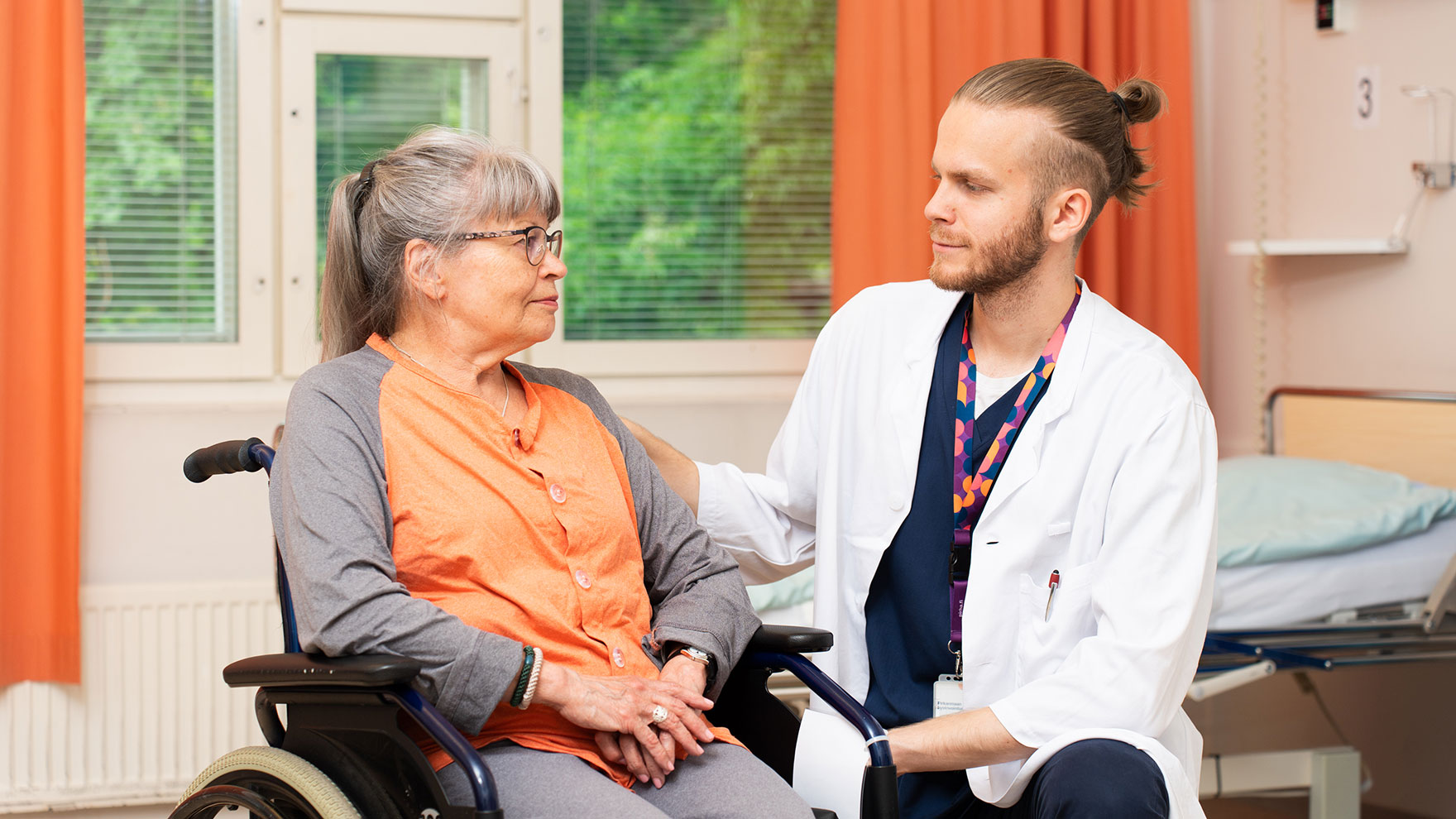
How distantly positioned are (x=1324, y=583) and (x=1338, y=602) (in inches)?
2.1

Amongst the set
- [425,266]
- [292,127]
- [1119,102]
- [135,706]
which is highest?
[292,127]

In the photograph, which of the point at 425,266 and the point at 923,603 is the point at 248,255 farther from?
the point at 923,603

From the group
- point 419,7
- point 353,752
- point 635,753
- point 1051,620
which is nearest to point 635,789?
point 635,753

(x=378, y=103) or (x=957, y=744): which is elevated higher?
(x=378, y=103)

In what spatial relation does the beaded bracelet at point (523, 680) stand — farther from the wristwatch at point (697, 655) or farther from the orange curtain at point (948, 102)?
the orange curtain at point (948, 102)

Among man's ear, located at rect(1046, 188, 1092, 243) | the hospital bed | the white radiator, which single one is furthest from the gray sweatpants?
the white radiator

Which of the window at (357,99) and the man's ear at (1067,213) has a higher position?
the window at (357,99)

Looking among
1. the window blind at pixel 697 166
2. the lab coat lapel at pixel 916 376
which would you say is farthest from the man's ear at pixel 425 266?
the window blind at pixel 697 166

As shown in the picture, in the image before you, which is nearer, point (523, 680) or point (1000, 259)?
point (523, 680)

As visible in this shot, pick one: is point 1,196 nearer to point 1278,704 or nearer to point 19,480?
point 19,480

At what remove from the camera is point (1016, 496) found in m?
1.61

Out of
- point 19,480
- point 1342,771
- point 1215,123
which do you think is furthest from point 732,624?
point 1215,123

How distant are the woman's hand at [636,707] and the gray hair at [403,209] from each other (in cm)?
54

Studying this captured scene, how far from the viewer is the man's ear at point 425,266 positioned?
1.55 meters
